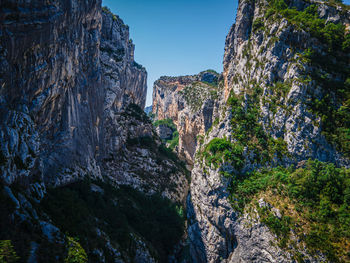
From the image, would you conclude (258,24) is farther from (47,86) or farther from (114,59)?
(47,86)

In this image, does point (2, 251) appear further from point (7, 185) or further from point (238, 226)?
point (238, 226)

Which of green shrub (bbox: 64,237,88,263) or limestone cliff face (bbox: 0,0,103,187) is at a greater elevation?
limestone cliff face (bbox: 0,0,103,187)

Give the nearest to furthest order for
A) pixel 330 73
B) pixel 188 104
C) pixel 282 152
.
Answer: pixel 282 152 < pixel 330 73 < pixel 188 104

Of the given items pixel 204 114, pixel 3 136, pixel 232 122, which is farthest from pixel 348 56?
pixel 3 136

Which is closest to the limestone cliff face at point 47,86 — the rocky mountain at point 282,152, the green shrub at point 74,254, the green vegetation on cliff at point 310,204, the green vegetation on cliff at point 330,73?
the green shrub at point 74,254

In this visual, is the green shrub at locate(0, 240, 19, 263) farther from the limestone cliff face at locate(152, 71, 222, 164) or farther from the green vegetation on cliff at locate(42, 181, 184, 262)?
the limestone cliff face at locate(152, 71, 222, 164)

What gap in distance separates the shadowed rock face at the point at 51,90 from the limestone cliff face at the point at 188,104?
31382mm

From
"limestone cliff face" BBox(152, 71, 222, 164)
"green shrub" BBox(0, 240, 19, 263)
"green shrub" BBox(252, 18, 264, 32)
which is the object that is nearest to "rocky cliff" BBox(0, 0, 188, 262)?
"green shrub" BBox(0, 240, 19, 263)

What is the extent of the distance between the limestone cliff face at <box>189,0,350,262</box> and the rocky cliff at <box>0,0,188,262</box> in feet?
32.9

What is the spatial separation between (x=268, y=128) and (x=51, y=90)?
98.9 ft

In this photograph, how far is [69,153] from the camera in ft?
96.5

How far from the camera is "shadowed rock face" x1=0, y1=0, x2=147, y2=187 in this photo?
17.2 metres

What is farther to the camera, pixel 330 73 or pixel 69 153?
pixel 330 73

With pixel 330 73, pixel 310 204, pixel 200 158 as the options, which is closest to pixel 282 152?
pixel 310 204
